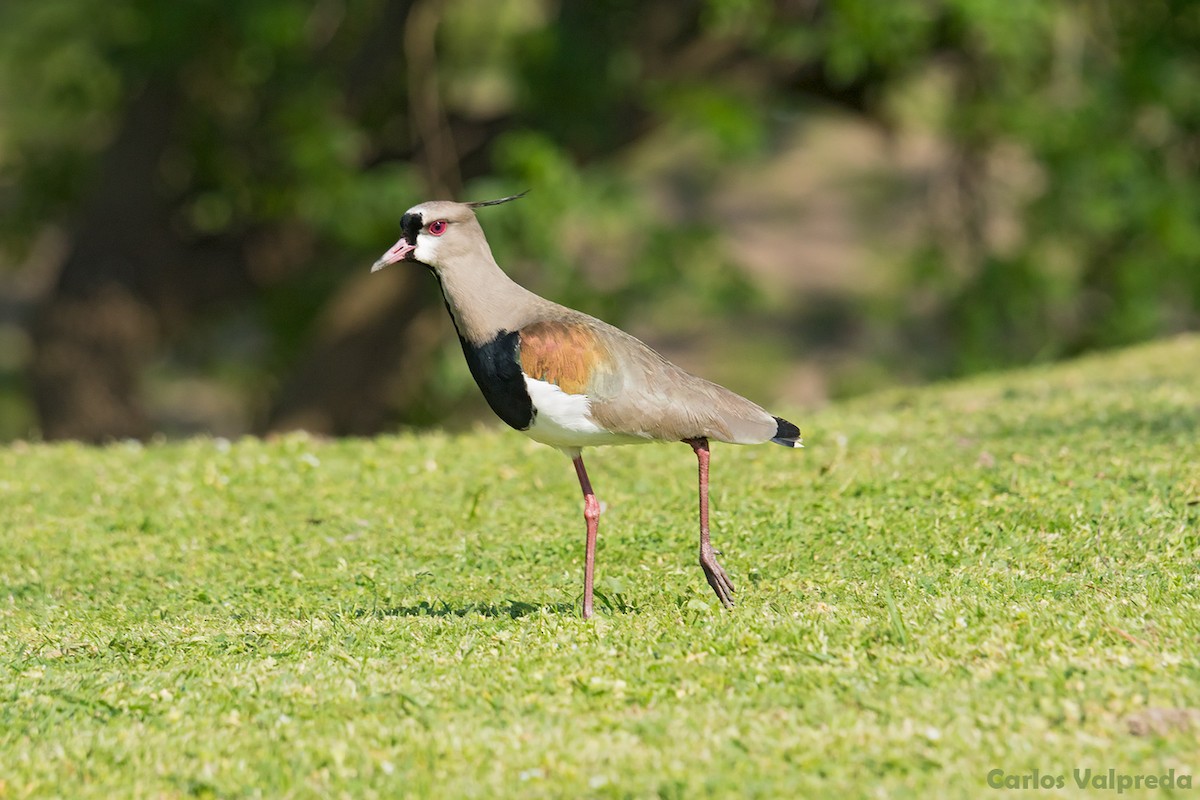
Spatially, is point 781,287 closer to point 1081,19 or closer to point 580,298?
point 1081,19

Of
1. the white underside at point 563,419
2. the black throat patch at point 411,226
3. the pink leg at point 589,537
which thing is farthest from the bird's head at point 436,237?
the pink leg at point 589,537

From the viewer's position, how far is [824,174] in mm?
27297

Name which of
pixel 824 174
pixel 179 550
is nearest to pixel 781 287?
pixel 824 174

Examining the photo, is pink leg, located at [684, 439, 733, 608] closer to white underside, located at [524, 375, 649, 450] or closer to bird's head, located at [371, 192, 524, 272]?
white underside, located at [524, 375, 649, 450]

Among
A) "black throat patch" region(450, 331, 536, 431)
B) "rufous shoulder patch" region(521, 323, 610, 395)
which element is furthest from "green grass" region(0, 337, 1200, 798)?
"rufous shoulder patch" region(521, 323, 610, 395)

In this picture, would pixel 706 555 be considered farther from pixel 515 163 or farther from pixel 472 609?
pixel 515 163

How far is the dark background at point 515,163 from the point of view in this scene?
45.0 ft

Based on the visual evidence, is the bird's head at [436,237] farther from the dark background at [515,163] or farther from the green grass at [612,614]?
the dark background at [515,163]

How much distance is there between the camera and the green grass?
422 centimetres

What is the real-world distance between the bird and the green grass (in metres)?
0.64

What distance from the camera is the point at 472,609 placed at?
5.95 m

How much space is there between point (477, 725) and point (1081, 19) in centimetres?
1366

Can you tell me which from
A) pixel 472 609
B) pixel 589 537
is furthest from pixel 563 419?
pixel 472 609

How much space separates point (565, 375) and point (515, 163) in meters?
8.33
